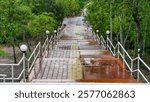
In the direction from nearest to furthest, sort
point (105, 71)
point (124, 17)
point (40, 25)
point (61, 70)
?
point (105, 71) → point (61, 70) → point (124, 17) → point (40, 25)

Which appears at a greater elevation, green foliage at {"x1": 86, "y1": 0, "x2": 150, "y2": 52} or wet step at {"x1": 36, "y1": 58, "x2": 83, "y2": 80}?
green foliage at {"x1": 86, "y1": 0, "x2": 150, "y2": 52}

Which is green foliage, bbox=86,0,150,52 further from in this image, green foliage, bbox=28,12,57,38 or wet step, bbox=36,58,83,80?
wet step, bbox=36,58,83,80

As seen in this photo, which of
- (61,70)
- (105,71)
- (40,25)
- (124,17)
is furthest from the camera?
(40,25)

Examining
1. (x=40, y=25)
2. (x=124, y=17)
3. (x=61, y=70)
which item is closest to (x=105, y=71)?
(x=61, y=70)

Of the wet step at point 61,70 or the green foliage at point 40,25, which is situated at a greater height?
the green foliage at point 40,25

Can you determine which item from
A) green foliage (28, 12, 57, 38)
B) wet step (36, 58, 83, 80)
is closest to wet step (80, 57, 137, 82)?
wet step (36, 58, 83, 80)

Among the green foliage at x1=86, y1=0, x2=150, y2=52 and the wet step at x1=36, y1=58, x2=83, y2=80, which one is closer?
the wet step at x1=36, y1=58, x2=83, y2=80

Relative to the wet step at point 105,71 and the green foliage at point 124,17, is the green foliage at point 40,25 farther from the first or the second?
the wet step at point 105,71

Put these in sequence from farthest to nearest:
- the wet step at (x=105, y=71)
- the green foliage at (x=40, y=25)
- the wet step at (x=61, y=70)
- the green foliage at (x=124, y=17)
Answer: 1. the green foliage at (x=40, y=25)
2. the green foliage at (x=124, y=17)
3. the wet step at (x=61, y=70)
4. the wet step at (x=105, y=71)

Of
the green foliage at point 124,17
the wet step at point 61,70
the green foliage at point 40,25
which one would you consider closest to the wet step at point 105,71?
the wet step at point 61,70

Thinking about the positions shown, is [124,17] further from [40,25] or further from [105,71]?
[105,71]

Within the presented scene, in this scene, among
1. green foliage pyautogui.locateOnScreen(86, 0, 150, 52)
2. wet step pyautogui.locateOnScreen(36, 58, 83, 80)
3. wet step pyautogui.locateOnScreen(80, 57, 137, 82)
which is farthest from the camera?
green foliage pyautogui.locateOnScreen(86, 0, 150, 52)

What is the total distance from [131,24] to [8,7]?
906 centimetres

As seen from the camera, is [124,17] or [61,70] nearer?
[61,70]
